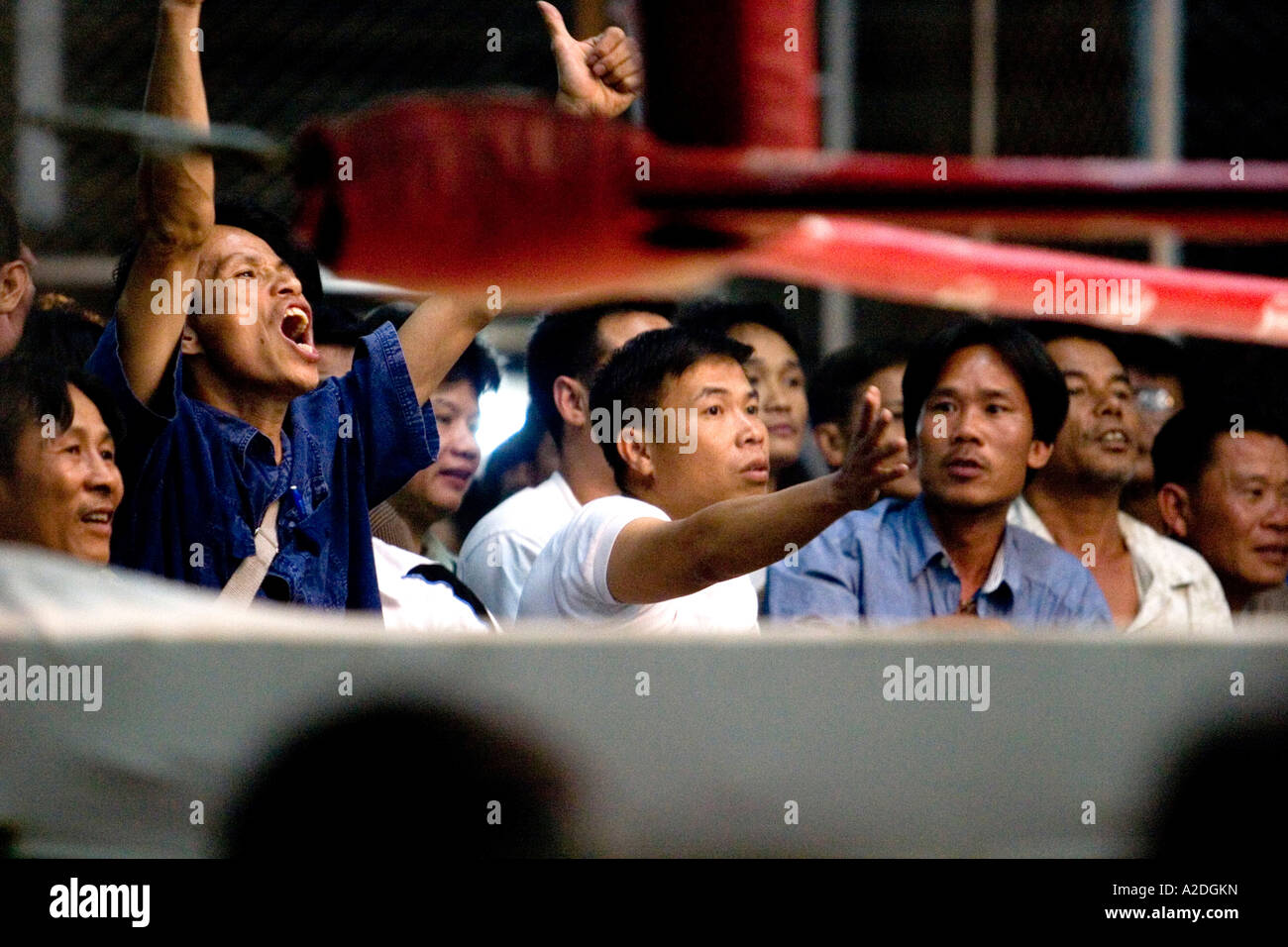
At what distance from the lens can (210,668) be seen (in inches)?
32.1

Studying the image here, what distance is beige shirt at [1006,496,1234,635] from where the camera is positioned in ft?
5.59

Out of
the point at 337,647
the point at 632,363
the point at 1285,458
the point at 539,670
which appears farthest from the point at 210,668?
the point at 1285,458

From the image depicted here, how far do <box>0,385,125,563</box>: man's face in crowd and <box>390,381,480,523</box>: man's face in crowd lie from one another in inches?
23.7

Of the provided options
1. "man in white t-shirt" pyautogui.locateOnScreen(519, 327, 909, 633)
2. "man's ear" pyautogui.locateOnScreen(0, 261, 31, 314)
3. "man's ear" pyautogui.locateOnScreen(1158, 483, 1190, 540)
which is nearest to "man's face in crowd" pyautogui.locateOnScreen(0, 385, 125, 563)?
"man's ear" pyautogui.locateOnScreen(0, 261, 31, 314)

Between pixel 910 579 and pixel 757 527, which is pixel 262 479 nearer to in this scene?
pixel 757 527

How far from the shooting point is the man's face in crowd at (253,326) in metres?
1.31

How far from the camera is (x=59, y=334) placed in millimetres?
1449

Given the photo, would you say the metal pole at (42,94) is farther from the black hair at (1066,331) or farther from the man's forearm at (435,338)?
the black hair at (1066,331)

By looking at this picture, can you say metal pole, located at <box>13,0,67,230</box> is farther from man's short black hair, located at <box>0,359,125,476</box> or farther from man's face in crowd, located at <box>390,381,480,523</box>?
man's short black hair, located at <box>0,359,125,476</box>

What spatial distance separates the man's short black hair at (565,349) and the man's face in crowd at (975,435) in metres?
0.34

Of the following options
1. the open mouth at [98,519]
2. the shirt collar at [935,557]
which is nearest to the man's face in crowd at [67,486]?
the open mouth at [98,519]

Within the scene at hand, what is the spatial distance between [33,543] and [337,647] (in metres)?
0.50

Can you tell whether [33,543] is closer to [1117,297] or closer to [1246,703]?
[1246,703]

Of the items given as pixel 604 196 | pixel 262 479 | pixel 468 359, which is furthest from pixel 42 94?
pixel 604 196
